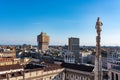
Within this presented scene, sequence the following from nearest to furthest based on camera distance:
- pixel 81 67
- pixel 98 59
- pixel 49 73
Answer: pixel 98 59
pixel 49 73
pixel 81 67

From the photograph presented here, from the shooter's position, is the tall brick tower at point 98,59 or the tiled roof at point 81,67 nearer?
the tall brick tower at point 98,59

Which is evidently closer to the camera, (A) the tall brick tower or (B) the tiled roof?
(A) the tall brick tower

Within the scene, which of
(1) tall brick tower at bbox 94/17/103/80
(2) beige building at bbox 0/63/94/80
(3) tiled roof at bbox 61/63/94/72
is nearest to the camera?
(1) tall brick tower at bbox 94/17/103/80

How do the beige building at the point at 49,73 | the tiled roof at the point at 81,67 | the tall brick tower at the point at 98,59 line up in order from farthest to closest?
the tiled roof at the point at 81,67 < the beige building at the point at 49,73 < the tall brick tower at the point at 98,59

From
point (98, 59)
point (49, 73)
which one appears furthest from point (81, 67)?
point (98, 59)

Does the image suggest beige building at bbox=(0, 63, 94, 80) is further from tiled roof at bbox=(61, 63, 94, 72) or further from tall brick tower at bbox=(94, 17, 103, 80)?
tall brick tower at bbox=(94, 17, 103, 80)

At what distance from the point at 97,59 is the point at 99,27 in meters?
2.42

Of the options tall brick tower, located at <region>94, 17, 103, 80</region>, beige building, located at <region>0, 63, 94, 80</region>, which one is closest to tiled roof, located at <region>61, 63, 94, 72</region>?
beige building, located at <region>0, 63, 94, 80</region>

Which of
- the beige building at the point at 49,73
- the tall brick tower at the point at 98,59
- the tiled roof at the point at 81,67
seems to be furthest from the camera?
the tiled roof at the point at 81,67

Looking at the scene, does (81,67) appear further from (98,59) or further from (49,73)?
(98,59)

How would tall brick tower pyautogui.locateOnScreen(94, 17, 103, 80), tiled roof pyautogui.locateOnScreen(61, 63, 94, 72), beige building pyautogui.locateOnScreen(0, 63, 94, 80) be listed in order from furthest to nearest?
1. tiled roof pyautogui.locateOnScreen(61, 63, 94, 72)
2. beige building pyautogui.locateOnScreen(0, 63, 94, 80)
3. tall brick tower pyautogui.locateOnScreen(94, 17, 103, 80)

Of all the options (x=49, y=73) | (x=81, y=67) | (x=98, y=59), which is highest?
(x=98, y=59)

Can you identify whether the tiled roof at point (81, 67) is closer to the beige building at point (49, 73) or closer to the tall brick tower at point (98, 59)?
the beige building at point (49, 73)

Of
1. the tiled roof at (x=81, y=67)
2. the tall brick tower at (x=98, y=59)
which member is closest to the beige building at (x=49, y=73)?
the tiled roof at (x=81, y=67)
